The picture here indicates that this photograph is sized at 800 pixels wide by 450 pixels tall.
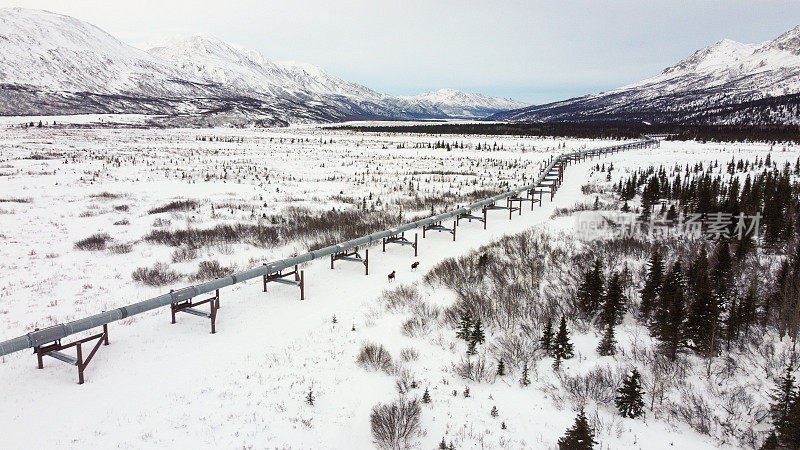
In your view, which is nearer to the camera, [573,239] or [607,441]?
[607,441]

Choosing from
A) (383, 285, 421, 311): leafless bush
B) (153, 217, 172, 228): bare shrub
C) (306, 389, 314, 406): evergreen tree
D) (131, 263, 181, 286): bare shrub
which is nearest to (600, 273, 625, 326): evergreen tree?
(383, 285, 421, 311): leafless bush

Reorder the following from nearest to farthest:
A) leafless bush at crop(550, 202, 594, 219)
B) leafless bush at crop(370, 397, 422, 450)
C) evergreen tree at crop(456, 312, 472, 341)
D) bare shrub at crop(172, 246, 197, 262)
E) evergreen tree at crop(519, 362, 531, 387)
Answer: leafless bush at crop(370, 397, 422, 450) → evergreen tree at crop(519, 362, 531, 387) → evergreen tree at crop(456, 312, 472, 341) → bare shrub at crop(172, 246, 197, 262) → leafless bush at crop(550, 202, 594, 219)

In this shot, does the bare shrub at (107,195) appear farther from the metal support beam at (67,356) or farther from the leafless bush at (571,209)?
the leafless bush at (571,209)

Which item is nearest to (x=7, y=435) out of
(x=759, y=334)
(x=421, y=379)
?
(x=421, y=379)

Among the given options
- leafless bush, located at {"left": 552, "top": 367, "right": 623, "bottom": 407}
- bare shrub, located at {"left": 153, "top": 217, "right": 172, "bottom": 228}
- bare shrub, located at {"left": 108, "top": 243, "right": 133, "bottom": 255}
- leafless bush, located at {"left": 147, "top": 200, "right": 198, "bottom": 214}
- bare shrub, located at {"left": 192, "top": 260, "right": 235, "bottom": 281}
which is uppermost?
leafless bush, located at {"left": 147, "top": 200, "right": 198, "bottom": 214}

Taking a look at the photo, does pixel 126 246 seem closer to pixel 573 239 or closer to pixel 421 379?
pixel 421 379

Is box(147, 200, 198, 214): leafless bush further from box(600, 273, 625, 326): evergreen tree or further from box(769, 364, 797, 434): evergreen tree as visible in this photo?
box(769, 364, 797, 434): evergreen tree
